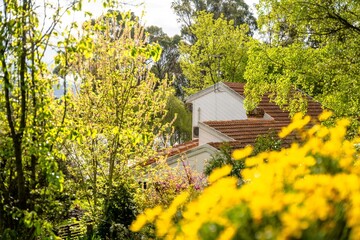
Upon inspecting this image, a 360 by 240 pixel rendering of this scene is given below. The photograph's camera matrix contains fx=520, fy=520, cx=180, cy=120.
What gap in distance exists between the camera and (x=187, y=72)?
4269 cm

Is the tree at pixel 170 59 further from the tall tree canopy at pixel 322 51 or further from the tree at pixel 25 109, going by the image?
the tree at pixel 25 109

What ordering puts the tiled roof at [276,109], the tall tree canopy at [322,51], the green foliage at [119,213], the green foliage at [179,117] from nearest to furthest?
the green foliage at [119,213] → the tall tree canopy at [322,51] → the tiled roof at [276,109] → the green foliage at [179,117]

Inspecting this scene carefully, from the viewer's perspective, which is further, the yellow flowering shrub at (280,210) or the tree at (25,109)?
the tree at (25,109)

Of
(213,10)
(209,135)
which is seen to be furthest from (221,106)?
(213,10)

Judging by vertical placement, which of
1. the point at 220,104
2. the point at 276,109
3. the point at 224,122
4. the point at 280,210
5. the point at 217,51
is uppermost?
the point at 217,51

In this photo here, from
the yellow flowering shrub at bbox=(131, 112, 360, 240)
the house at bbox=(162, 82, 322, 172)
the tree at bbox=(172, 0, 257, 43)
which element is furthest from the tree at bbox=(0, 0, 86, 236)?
the tree at bbox=(172, 0, 257, 43)

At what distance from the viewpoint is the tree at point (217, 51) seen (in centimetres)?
4047

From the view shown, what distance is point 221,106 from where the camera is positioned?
2670cm

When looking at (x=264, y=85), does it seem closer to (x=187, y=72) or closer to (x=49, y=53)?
Result: (x=49, y=53)

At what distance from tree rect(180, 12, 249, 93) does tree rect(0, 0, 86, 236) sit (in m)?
34.5

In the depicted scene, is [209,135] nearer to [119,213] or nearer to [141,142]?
[141,142]

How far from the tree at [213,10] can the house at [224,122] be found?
2327 cm

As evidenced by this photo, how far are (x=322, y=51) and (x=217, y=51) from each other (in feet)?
84.2

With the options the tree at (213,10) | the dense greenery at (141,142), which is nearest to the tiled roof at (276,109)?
the dense greenery at (141,142)
